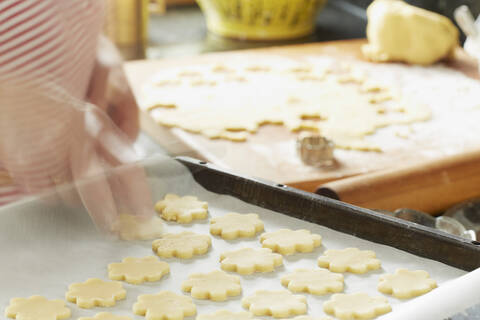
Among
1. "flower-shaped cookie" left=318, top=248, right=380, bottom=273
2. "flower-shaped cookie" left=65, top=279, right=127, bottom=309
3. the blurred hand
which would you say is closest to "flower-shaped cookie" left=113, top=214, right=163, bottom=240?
the blurred hand

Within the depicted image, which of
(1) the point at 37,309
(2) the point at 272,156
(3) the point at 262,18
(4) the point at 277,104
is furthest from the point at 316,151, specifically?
(3) the point at 262,18

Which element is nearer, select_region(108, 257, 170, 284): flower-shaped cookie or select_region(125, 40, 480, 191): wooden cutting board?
select_region(108, 257, 170, 284): flower-shaped cookie

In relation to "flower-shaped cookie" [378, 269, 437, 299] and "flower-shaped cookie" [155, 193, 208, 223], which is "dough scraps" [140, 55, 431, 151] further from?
"flower-shaped cookie" [378, 269, 437, 299]

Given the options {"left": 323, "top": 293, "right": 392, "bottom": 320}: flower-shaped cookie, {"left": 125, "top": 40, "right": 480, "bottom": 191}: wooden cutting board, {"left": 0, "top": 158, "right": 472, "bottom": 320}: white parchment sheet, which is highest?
{"left": 323, "top": 293, "right": 392, "bottom": 320}: flower-shaped cookie

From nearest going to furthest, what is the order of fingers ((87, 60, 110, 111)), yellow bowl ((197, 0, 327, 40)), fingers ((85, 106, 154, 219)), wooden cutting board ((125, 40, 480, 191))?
fingers ((85, 106, 154, 219)), fingers ((87, 60, 110, 111)), wooden cutting board ((125, 40, 480, 191)), yellow bowl ((197, 0, 327, 40))

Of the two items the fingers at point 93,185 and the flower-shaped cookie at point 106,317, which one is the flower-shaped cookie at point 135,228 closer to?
the fingers at point 93,185

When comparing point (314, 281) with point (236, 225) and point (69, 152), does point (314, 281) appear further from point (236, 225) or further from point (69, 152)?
point (69, 152)

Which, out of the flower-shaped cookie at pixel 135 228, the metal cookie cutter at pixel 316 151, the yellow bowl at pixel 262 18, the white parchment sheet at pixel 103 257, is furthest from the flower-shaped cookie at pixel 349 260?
the yellow bowl at pixel 262 18
